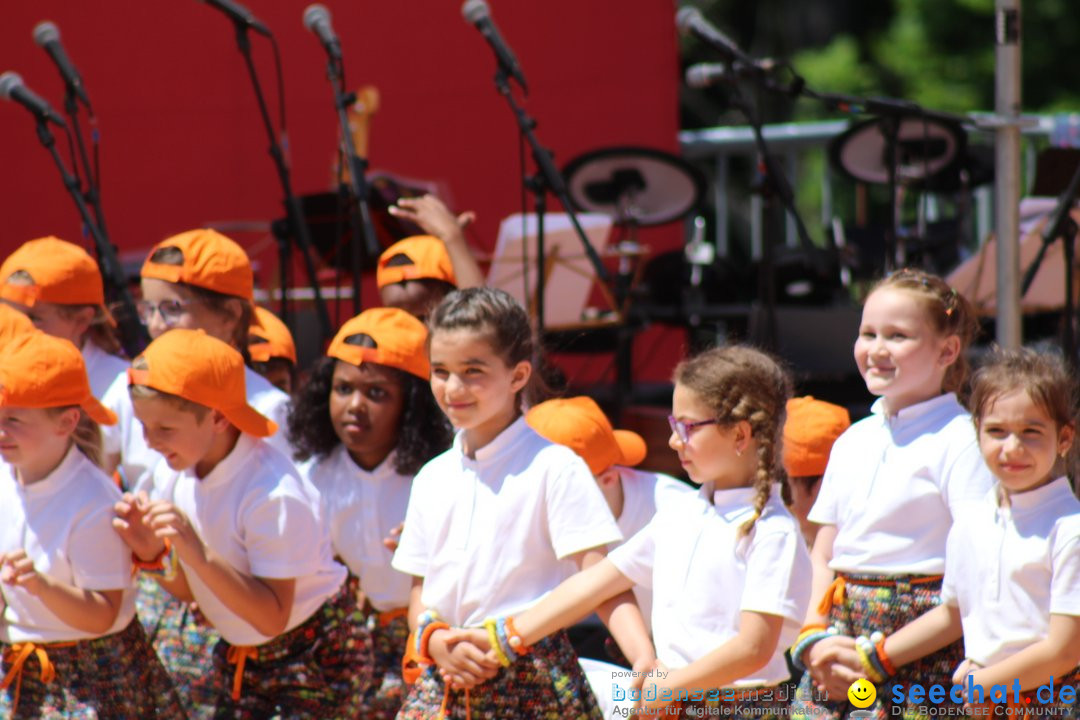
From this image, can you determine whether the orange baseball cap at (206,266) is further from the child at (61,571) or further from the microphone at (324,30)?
the microphone at (324,30)

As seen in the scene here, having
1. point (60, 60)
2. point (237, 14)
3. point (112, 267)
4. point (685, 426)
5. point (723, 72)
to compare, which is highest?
point (237, 14)

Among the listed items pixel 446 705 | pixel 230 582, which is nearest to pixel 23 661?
pixel 230 582

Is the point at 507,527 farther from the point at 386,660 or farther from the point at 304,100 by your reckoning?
the point at 304,100

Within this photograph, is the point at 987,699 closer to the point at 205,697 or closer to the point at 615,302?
the point at 205,697

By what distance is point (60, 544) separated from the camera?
3279 millimetres

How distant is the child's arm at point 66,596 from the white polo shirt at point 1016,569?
1858 mm

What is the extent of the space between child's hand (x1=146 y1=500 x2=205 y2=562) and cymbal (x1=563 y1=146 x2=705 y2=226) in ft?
12.6

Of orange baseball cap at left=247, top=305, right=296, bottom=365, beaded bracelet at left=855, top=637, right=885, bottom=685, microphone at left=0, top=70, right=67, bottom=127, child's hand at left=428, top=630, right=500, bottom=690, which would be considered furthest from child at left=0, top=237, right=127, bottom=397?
beaded bracelet at left=855, top=637, right=885, bottom=685

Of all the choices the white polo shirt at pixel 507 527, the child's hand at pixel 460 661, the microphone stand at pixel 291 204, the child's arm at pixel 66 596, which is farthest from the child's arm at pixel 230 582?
the microphone stand at pixel 291 204

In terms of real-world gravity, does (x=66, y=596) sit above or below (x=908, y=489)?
below

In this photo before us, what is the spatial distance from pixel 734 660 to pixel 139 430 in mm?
2023

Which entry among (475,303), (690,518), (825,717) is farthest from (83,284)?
(825,717)

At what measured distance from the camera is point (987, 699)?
2781 millimetres

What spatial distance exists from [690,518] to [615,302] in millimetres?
2432
